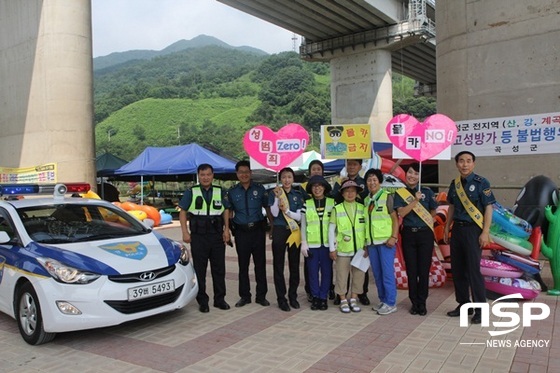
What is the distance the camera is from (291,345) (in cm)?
430

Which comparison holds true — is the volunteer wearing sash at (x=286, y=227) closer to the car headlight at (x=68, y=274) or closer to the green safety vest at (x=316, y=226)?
the green safety vest at (x=316, y=226)

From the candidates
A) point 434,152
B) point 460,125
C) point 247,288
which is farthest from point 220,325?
point 460,125

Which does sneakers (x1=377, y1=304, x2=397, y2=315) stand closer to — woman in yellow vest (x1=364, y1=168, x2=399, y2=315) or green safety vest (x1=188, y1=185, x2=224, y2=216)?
woman in yellow vest (x1=364, y1=168, x2=399, y2=315)

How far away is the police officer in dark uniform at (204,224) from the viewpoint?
5.43 m

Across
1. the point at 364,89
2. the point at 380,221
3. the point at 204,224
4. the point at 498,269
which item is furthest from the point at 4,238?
the point at 364,89

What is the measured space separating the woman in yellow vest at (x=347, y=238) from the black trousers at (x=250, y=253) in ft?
2.99

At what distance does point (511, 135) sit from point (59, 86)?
12.3 metres

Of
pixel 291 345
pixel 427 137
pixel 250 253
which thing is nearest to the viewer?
pixel 291 345

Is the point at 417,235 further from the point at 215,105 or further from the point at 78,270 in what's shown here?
the point at 215,105

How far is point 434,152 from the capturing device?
212 inches

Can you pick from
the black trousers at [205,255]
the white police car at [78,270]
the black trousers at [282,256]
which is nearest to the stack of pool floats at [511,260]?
the black trousers at [282,256]

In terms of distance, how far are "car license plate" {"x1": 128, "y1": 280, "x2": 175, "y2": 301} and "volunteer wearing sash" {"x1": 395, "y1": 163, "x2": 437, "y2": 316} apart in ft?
8.52

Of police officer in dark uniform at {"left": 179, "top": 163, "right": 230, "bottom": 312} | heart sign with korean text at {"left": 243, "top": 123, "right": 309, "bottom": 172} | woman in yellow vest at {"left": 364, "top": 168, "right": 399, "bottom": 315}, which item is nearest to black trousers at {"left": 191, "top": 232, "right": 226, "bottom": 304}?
police officer in dark uniform at {"left": 179, "top": 163, "right": 230, "bottom": 312}

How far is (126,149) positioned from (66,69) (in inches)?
2076
